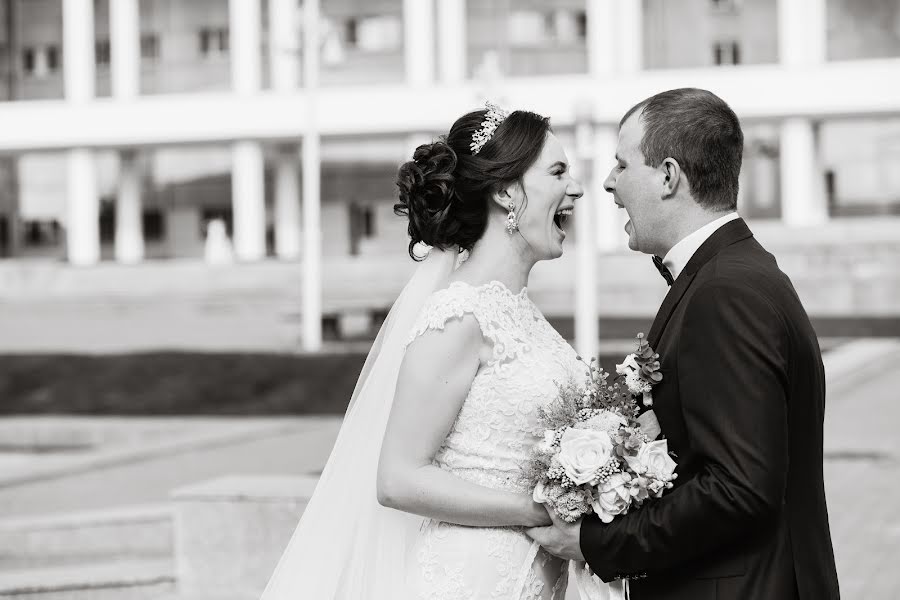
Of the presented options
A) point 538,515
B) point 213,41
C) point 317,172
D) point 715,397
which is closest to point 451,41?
point 213,41

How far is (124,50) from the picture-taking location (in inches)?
1758

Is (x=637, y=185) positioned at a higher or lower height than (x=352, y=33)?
lower

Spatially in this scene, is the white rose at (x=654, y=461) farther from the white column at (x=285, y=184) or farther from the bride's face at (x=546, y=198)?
the white column at (x=285, y=184)

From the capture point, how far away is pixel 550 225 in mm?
3197

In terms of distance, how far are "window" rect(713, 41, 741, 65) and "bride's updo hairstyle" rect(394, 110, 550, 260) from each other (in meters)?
42.6

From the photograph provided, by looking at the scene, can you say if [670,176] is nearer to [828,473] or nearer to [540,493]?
[540,493]

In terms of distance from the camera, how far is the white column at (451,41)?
140 feet

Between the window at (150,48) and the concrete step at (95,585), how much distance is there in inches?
1738

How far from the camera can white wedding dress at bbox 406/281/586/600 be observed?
312cm

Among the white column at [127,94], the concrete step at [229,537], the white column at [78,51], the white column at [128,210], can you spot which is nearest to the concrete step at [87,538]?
the concrete step at [229,537]

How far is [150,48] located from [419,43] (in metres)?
12.5

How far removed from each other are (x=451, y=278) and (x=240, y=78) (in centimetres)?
4150

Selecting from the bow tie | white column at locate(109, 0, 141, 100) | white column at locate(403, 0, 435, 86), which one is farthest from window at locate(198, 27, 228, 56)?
the bow tie

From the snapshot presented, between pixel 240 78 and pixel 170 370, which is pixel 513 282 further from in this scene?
pixel 240 78
